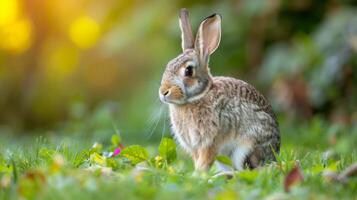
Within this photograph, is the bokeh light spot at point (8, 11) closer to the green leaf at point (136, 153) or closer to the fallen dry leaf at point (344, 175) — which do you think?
the green leaf at point (136, 153)

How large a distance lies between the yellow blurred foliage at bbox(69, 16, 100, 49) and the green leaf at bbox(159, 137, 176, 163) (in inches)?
354

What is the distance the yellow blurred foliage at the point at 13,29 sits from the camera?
13602mm

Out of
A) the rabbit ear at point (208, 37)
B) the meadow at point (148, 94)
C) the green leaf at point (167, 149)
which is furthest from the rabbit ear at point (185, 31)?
the green leaf at point (167, 149)

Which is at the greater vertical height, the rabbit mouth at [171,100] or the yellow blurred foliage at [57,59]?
the rabbit mouth at [171,100]

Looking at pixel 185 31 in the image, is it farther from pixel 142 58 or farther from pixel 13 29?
pixel 142 58

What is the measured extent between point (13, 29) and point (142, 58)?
2.76 meters

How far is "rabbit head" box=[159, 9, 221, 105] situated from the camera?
18.7 ft

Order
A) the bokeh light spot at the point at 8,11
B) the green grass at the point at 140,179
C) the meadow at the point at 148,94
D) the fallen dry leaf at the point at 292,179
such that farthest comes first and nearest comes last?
the bokeh light spot at the point at 8,11 → the meadow at the point at 148,94 → the fallen dry leaf at the point at 292,179 → the green grass at the point at 140,179

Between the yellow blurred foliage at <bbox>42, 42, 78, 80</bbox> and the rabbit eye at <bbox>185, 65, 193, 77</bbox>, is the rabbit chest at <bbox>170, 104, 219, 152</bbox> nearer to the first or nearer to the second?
the rabbit eye at <bbox>185, 65, 193, 77</bbox>

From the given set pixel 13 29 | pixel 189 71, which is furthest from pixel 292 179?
pixel 13 29

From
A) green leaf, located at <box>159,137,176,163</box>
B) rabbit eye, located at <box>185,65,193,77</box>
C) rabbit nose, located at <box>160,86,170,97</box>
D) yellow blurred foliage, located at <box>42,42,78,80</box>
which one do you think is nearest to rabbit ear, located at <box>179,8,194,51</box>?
rabbit eye, located at <box>185,65,193,77</box>

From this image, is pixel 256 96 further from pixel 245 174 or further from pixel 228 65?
pixel 228 65

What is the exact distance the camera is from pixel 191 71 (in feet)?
19.1

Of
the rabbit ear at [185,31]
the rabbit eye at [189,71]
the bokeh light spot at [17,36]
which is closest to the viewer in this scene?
the rabbit eye at [189,71]
